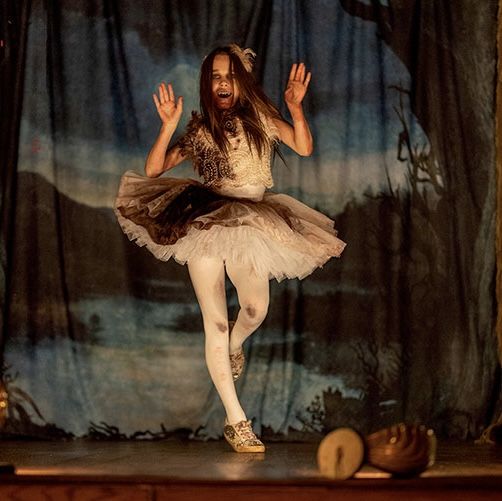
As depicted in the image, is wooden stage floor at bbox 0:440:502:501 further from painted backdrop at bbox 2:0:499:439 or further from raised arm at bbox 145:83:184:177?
painted backdrop at bbox 2:0:499:439


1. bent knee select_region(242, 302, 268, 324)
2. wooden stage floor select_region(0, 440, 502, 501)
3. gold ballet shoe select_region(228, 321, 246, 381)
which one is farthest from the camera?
gold ballet shoe select_region(228, 321, 246, 381)

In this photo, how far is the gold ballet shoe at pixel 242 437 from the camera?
3.97 m

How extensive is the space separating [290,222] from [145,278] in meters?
1.36

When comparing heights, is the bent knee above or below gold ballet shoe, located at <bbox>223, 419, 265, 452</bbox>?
above

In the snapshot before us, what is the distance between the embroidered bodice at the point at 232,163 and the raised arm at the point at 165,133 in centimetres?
→ 12

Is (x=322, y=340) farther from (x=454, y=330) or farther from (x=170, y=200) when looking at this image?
(x=170, y=200)

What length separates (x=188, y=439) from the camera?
16.5ft

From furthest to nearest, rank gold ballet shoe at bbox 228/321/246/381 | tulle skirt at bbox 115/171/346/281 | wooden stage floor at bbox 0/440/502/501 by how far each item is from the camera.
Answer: gold ballet shoe at bbox 228/321/246/381 → tulle skirt at bbox 115/171/346/281 → wooden stage floor at bbox 0/440/502/501

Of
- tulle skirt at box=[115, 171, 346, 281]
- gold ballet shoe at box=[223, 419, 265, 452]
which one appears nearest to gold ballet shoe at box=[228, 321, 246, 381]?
gold ballet shoe at box=[223, 419, 265, 452]

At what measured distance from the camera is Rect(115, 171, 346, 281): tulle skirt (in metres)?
3.93

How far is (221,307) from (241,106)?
81 centimetres

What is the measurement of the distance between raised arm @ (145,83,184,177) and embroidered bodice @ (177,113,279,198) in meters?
0.12

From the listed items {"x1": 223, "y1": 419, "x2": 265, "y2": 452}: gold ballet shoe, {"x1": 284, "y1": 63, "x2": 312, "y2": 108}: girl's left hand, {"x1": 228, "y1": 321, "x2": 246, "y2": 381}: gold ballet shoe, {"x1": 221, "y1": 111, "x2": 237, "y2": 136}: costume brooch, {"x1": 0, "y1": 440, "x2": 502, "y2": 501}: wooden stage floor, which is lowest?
{"x1": 223, "y1": 419, "x2": 265, "y2": 452}: gold ballet shoe

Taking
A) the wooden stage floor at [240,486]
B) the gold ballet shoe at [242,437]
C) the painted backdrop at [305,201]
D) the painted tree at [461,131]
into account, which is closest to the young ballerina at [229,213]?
the gold ballet shoe at [242,437]
